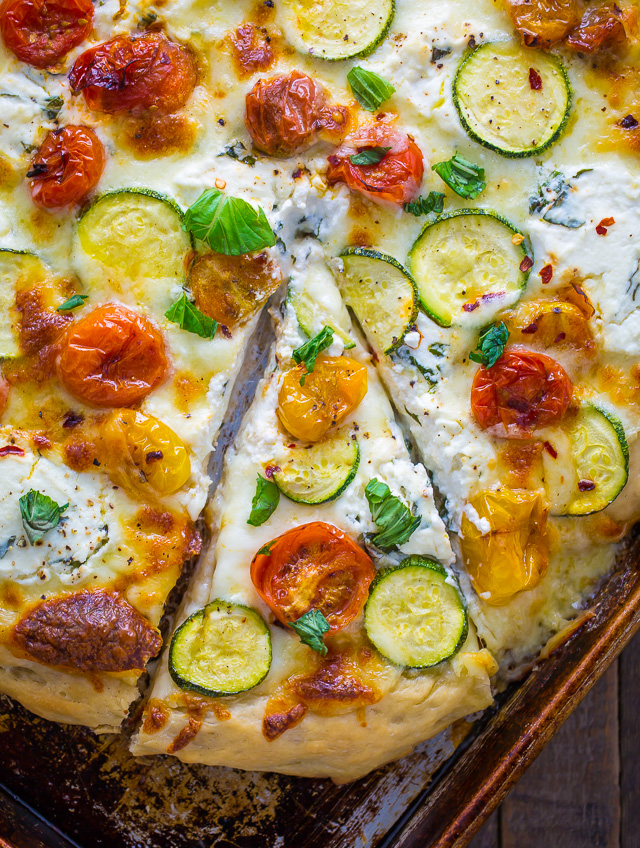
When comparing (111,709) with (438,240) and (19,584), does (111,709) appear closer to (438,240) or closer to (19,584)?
(19,584)

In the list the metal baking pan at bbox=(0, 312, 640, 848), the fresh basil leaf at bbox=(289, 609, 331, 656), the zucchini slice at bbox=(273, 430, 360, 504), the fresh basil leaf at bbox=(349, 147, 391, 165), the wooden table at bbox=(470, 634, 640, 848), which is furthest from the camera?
the wooden table at bbox=(470, 634, 640, 848)

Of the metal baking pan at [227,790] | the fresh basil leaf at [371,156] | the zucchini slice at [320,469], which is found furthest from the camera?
the metal baking pan at [227,790]

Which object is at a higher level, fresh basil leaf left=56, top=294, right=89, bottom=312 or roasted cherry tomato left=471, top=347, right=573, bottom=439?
roasted cherry tomato left=471, top=347, right=573, bottom=439

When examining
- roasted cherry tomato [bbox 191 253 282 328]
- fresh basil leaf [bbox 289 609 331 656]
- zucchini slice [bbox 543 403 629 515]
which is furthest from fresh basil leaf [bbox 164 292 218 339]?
zucchini slice [bbox 543 403 629 515]

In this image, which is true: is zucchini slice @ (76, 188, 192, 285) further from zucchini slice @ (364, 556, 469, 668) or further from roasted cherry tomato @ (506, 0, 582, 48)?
roasted cherry tomato @ (506, 0, 582, 48)

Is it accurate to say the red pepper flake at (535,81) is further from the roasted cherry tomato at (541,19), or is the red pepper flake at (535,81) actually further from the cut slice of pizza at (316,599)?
the cut slice of pizza at (316,599)

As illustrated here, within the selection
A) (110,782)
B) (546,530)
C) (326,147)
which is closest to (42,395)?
(326,147)

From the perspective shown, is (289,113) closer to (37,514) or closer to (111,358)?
(111,358)

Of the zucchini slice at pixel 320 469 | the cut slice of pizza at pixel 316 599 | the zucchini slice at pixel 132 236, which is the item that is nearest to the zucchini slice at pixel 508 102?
the cut slice of pizza at pixel 316 599
